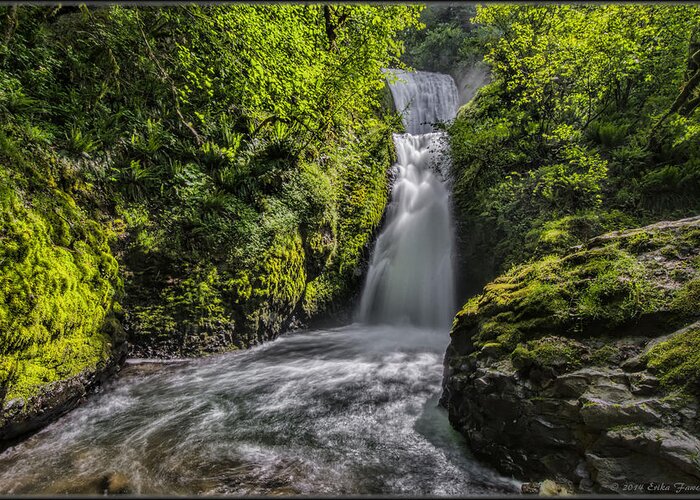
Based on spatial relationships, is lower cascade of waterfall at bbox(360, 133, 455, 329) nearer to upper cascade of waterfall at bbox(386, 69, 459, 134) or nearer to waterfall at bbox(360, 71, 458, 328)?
waterfall at bbox(360, 71, 458, 328)

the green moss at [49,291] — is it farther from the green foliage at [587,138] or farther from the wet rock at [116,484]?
the green foliage at [587,138]

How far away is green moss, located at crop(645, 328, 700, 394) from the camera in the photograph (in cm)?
214

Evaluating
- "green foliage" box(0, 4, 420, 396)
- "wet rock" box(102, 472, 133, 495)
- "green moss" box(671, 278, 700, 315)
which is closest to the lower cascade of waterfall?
"green foliage" box(0, 4, 420, 396)

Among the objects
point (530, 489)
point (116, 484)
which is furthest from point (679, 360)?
point (116, 484)

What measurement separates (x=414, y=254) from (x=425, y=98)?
13.5m

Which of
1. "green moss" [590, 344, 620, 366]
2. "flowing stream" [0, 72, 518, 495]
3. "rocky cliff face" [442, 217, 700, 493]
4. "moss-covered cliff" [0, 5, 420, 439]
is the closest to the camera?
"rocky cliff face" [442, 217, 700, 493]

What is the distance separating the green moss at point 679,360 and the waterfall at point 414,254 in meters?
6.25

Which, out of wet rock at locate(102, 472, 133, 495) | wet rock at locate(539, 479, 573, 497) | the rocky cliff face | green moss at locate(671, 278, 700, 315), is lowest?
wet rock at locate(102, 472, 133, 495)

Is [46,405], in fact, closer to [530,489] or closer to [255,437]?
[255,437]

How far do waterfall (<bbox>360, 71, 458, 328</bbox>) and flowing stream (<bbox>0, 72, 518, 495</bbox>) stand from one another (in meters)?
1.81

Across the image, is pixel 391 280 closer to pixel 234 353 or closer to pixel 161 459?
pixel 234 353

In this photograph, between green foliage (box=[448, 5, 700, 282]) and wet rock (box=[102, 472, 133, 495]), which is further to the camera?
green foliage (box=[448, 5, 700, 282])

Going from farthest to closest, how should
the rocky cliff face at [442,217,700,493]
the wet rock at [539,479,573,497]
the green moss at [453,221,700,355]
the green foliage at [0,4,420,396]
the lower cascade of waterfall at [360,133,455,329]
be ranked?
the lower cascade of waterfall at [360,133,455,329] → the green foliage at [0,4,420,396] → the green moss at [453,221,700,355] → the wet rock at [539,479,573,497] → the rocky cliff face at [442,217,700,493]

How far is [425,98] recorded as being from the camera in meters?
19.2
